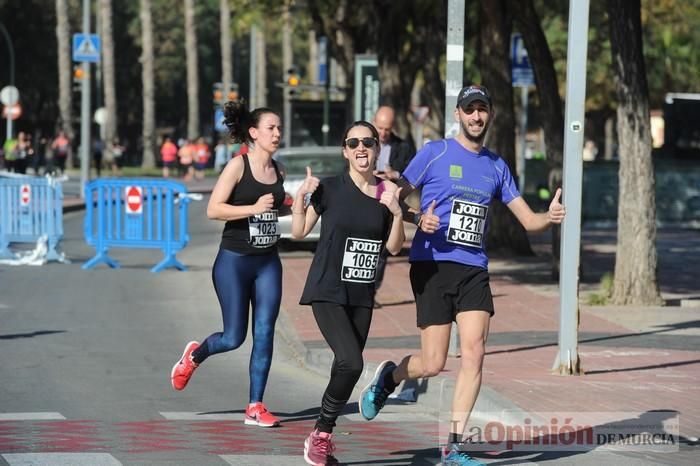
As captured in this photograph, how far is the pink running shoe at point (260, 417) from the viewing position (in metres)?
8.98

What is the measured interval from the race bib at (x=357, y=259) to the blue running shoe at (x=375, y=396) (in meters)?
0.78

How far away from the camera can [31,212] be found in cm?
2100

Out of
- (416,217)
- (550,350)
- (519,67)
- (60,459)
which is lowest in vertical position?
(550,350)

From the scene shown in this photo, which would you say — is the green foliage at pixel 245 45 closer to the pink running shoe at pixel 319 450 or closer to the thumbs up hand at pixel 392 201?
the thumbs up hand at pixel 392 201

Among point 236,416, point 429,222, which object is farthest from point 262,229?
point 429,222

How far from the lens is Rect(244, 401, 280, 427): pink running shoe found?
8984 mm

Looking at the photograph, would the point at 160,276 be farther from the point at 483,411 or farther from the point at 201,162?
the point at 201,162

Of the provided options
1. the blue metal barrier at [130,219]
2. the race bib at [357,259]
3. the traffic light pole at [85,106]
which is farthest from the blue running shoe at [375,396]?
the traffic light pole at [85,106]

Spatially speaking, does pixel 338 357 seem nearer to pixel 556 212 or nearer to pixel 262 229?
pixel 556 212

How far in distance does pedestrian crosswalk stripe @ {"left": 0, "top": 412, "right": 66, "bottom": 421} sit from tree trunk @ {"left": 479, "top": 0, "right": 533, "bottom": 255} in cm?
1246

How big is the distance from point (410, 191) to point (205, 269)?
12907mm

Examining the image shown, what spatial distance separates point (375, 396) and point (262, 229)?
52.8 inches

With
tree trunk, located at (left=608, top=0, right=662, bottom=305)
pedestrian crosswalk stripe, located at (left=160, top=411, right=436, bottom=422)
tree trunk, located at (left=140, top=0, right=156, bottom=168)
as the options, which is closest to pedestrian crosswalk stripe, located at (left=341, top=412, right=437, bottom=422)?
pedestrian crosswalk stripe, located at (left=160, top=411, right=436, bottom=422)

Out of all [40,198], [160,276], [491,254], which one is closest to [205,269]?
[160,276]
